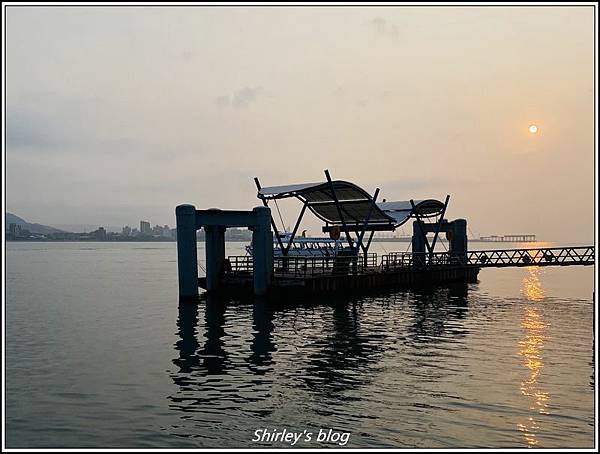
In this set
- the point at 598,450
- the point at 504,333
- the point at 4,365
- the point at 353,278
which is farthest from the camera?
the point at 353,278

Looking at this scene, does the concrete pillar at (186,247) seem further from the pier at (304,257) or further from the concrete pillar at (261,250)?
the concrete pillar at (261,250)

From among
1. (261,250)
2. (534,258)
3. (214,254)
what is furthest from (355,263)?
(534,258)

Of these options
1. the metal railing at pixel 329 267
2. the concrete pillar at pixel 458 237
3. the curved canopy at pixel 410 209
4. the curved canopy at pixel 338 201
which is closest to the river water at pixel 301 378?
the metal railing at pixel 329 267

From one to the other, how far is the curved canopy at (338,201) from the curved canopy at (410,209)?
374 cm

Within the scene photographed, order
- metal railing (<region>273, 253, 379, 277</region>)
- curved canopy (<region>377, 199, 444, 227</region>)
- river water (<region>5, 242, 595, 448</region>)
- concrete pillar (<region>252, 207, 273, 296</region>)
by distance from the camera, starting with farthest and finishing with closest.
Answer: curved canopy (<region>377, 199, 444, 227</region>) < metal railing (<region>273, 253, 379, 277</region>) < concrete pillar (<region>252, 207, 273, 296</region>) < river water (<region>5, 242, 595, 448</region>)

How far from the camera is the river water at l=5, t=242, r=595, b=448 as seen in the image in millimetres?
13641

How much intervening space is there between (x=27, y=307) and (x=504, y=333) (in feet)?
102

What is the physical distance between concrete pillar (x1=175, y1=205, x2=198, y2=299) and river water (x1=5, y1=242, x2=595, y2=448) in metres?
2.58

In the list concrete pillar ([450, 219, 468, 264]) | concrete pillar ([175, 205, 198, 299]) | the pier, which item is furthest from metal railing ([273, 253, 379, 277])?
concrete pillar ([450, 219, 468, 264])

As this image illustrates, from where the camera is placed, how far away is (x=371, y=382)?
58.9 ft

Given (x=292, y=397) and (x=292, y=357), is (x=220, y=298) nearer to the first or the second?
(x=292, y=357)

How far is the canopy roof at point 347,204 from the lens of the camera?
42.8 metres

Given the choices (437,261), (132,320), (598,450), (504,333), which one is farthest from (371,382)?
(437,261)

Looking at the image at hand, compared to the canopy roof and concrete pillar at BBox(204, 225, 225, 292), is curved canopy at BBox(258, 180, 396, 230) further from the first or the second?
concrete pillar at BBox(204, 225, 225, 292)
